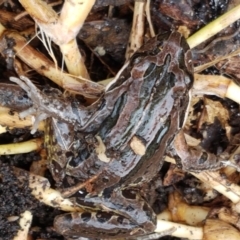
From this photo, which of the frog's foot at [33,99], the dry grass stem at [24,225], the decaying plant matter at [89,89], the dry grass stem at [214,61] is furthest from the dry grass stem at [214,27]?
the dry grass stem at [24,225]

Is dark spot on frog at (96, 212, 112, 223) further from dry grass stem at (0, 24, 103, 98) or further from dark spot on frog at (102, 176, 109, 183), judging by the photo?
dry grass stem at (0, 24, 103, 98)

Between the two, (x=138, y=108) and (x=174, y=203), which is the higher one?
(x=138, y=108)

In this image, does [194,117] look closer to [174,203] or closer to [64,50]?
[174,203]

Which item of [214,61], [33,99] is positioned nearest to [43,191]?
[33,99]

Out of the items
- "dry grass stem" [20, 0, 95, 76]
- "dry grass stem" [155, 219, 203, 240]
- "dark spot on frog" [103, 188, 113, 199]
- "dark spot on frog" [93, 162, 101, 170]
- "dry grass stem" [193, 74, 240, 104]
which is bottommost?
"dry grass stem" [155, 219, 203, 240]

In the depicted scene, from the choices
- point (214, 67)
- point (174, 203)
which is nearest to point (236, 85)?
point (214, 67)

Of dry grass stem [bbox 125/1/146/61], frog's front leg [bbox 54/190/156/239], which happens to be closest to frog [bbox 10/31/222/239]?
frog's front leg [bbox 54/190/156/239]
